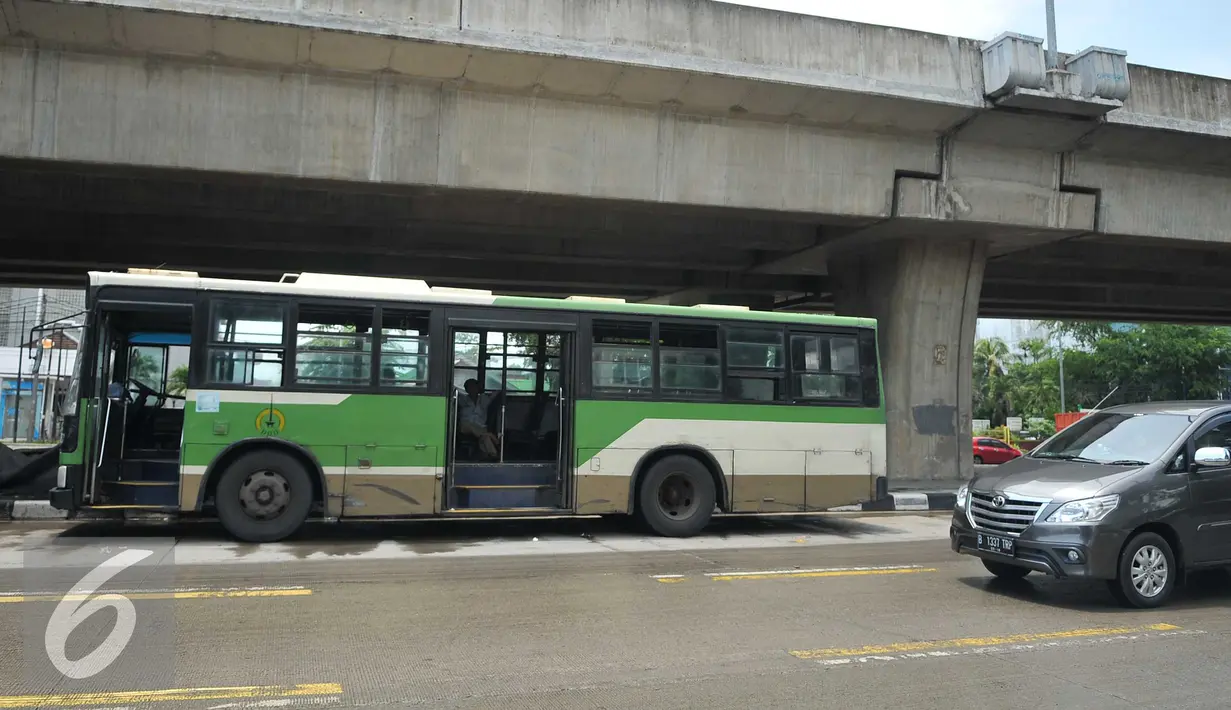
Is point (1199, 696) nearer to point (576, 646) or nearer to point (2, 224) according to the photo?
point (576, 646)

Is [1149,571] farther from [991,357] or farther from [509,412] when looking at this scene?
[991,357]

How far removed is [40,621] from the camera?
6.50 meters

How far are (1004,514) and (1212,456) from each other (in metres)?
1.83

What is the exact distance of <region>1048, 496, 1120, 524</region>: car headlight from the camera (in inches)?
295

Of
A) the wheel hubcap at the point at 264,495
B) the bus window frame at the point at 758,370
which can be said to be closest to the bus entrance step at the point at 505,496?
the wheel hubcap at the point at 264,495

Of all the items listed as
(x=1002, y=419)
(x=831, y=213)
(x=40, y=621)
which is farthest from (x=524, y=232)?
(x=1002, y=419)

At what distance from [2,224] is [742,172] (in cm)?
1424

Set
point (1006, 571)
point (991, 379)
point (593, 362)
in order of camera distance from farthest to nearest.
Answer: point (991, 379) → point (593, 362) → point (1006, 571)

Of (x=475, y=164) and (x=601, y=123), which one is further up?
(x=601, y=123)

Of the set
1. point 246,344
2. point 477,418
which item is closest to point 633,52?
point 477,418

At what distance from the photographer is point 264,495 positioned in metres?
10.4

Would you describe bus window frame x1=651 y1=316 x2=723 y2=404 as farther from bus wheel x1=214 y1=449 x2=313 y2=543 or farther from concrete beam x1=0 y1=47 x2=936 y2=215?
bus wheel x1=214 y1=449 x2=313 y2=543

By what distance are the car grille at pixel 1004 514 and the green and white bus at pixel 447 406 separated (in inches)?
157

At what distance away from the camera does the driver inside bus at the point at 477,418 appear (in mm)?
11547
